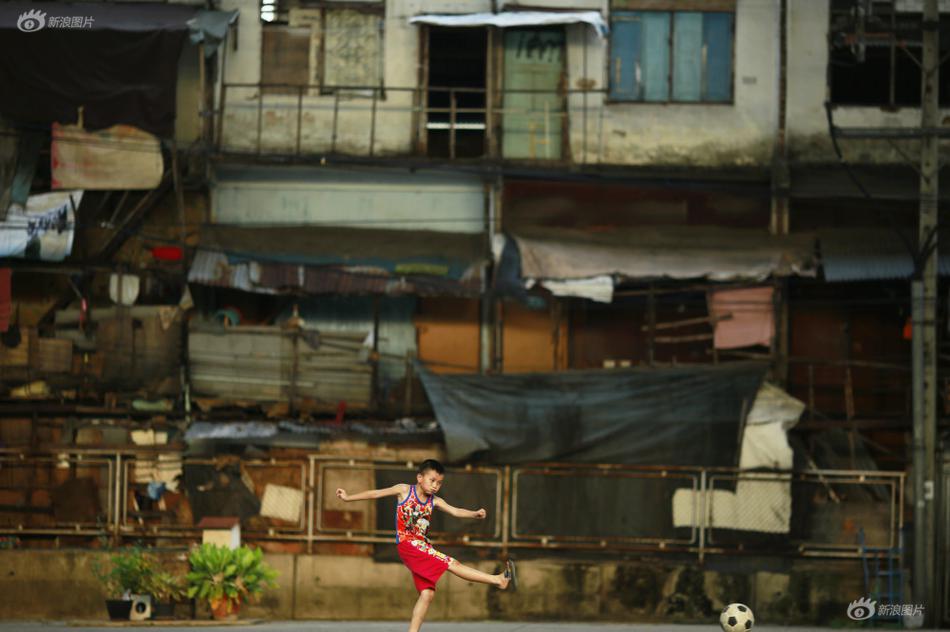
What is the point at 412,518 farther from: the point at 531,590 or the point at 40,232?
the point at 40,232

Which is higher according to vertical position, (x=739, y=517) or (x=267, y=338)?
(x=267, y=338)

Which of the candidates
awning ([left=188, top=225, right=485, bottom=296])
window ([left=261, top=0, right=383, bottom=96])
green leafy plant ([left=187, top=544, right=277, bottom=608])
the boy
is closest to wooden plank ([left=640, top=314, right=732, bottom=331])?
awning ([left=188, top=225, right=485, bottom=296])

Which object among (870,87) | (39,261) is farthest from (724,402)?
(39,261)

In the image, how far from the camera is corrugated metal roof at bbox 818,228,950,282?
957 inches

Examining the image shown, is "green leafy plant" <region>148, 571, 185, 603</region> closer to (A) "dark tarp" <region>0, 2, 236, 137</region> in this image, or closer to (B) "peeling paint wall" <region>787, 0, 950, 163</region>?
(A) "dark tarp" <region>0, 2, 236, 137</region>

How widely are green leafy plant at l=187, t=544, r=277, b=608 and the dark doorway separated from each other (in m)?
9.48

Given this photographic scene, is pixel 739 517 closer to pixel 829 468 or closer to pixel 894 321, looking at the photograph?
pixel 829 468

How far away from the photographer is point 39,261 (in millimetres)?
24969

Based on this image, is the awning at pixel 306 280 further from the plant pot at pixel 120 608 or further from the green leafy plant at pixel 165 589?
the plant pot at pixel 120 608

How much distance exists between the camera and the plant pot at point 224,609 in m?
19.4

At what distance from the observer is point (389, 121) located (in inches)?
1026

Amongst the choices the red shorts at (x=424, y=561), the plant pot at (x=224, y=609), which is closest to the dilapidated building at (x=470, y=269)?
the plant pot at (x=224, y=609)

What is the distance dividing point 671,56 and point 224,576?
39.9 ft

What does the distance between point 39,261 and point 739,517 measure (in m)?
12.0
